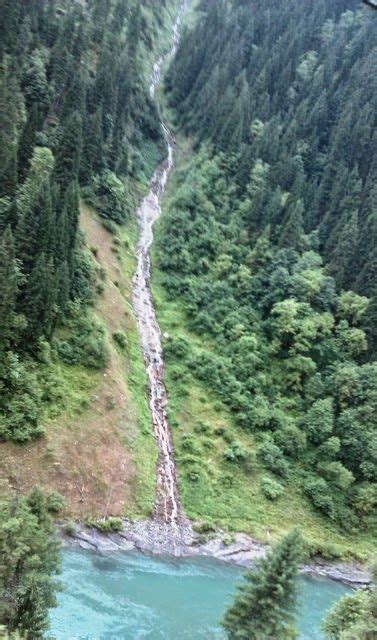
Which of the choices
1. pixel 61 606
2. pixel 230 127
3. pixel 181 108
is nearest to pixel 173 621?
pixel 61 606

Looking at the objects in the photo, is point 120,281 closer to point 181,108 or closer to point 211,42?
point 181,108

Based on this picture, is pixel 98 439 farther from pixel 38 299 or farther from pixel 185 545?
pixel 38 299

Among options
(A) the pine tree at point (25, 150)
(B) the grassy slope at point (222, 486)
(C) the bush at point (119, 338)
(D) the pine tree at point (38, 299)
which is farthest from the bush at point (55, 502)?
(A) the pine tree at point (25, 150)

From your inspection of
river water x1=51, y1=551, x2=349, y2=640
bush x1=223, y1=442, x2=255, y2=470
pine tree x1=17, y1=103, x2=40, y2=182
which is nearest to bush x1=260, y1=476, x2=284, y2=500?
bush x1=223, y1=442, x2=255, y2=470

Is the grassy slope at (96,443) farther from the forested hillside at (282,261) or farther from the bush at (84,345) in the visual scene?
the forested hillside at (282,261)

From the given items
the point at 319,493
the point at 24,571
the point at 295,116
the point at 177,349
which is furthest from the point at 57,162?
the point at 295,116
